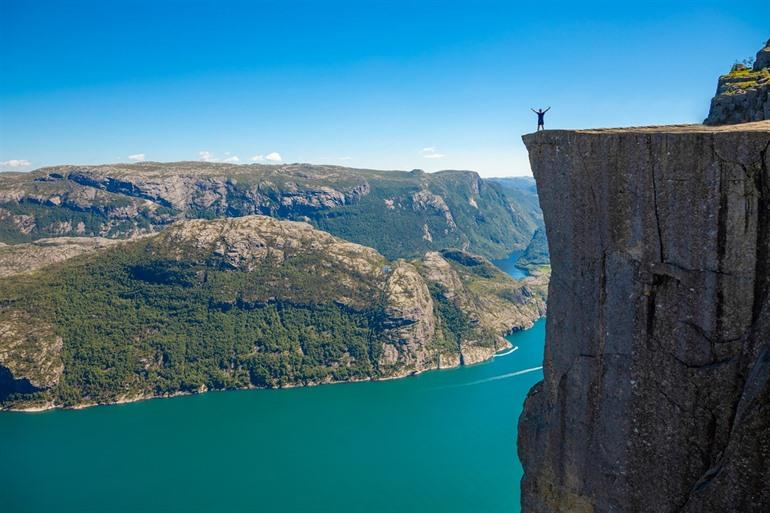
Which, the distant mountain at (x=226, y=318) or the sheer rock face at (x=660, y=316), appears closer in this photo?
the sheer rock face at (x=660, y=316)

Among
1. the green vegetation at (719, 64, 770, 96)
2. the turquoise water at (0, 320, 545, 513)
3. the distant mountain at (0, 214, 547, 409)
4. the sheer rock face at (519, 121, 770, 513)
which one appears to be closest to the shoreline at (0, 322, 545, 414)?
the distant mountain at (0, 214, 547, 409)

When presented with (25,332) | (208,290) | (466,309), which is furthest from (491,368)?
(25,332)

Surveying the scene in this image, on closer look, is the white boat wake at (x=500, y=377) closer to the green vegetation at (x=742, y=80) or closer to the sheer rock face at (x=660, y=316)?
the green vegetation at (x=742, y=80)

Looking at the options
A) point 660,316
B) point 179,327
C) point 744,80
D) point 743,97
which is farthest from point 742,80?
point 179,327

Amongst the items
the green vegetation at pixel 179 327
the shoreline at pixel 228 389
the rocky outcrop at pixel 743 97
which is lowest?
the shoreline at pixel 228 389

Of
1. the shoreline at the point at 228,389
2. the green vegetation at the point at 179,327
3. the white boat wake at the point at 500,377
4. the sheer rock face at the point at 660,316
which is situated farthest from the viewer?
the green vegetation at the point at 179,327

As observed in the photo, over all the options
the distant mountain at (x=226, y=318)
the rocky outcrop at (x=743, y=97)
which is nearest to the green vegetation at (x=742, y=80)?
the rocky outcrop at (x=743, y=97)

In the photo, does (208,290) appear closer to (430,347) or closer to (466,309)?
(430,347)
